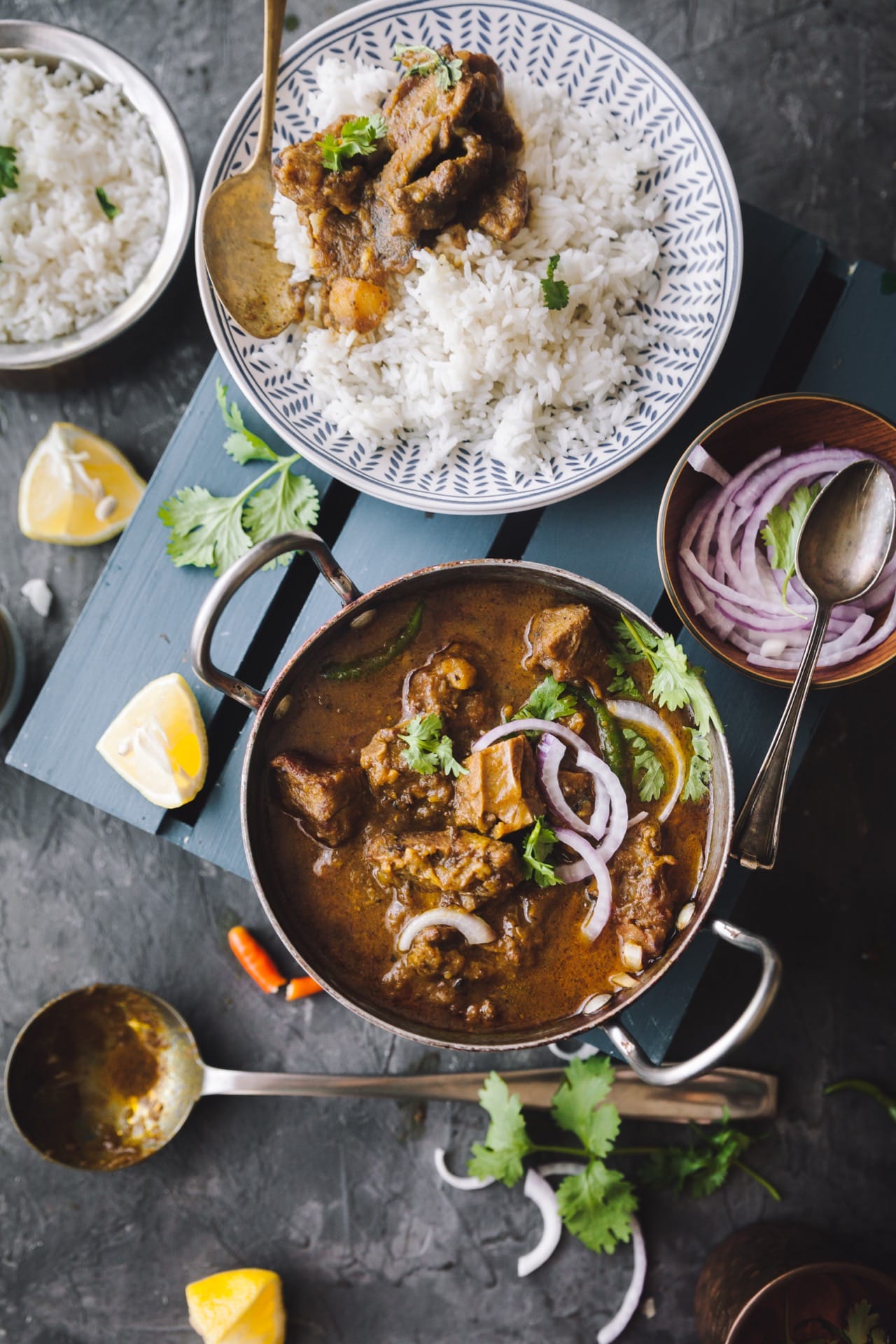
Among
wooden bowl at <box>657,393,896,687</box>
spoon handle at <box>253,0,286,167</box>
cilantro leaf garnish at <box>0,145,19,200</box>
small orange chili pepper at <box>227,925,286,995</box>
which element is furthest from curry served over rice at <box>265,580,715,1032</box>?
cilantro leaf garnish at <box>0,145,19,200</box>

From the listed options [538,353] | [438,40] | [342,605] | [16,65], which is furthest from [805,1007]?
[16,65]

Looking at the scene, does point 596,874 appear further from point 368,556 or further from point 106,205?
point 106,205

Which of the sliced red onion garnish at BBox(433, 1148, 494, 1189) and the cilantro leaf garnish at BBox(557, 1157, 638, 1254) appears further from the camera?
the sliced red onion garnish at BBox(433, 1148, 494, 1189)

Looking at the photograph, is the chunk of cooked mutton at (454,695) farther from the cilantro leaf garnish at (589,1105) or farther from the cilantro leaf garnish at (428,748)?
the cilantro leaf garnish at (589,1105)

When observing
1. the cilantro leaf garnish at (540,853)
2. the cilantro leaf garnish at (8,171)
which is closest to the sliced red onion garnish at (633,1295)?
the cilantro leaf garnish at (540,853)

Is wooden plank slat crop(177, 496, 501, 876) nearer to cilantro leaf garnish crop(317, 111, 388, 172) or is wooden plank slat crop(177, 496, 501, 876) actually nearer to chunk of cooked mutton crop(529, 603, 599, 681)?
chunk of cooked mutton crop(529, 603, 599, 681)

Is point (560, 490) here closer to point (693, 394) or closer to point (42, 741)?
point (693, 394)

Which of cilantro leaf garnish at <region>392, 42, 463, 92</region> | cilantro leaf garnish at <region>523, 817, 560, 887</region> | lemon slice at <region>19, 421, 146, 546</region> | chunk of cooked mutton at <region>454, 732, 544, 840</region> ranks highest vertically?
cilantro leaf garnish at <region>392, 42, 463, 92</region>

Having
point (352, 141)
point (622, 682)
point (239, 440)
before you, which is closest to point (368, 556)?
point (239, 440)
